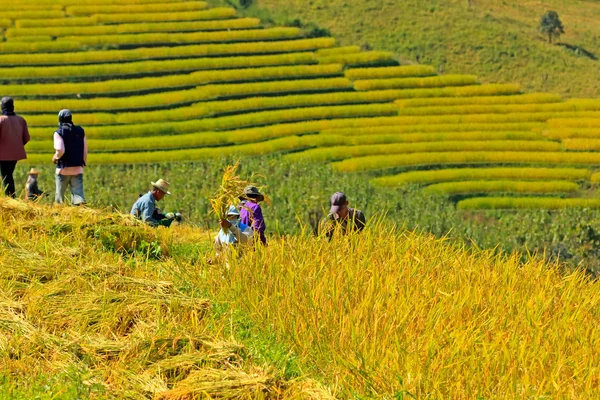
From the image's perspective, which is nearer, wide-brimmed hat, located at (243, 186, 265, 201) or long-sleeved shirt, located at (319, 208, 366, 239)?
long-sleeved shirt, located at (319, 208, 366, 239)

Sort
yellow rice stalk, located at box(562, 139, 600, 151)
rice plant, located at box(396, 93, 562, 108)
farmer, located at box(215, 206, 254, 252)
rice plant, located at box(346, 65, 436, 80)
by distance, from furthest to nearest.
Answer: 1. rice plant, located at box(346, 65, 436, 80)
2. rice plant, located at box(396, 93, 562, 108)
3. yellow rice stalk, located at box(562, 139, 600, 151)
4. farmer, located at box(215, 206, 254, 252)

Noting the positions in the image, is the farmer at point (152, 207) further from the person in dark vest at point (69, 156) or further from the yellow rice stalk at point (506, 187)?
the yellow rice stalk at point (506, 187)

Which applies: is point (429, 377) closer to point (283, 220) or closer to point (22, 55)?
point (283, 220)

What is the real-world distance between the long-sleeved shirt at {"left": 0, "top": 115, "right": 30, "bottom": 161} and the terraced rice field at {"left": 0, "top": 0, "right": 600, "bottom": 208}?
30508mm

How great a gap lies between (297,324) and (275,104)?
4466cm

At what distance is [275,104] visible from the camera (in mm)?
51000

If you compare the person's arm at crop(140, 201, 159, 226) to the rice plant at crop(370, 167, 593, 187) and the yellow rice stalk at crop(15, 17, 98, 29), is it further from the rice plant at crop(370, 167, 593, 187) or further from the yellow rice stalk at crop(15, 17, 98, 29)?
the yellow rice stalk at crop(15, 17, 98, 29)

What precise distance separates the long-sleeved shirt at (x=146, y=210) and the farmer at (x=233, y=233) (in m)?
2.48

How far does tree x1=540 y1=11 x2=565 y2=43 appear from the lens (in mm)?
70688

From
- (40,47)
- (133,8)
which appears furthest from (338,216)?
(133,8)

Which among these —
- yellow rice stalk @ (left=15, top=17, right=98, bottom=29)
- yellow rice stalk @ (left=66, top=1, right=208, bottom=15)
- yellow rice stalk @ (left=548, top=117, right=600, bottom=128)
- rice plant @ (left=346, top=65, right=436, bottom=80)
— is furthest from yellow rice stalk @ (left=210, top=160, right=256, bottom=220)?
yellow rice stalk @ (left=66, top=1, right=208, bottom=15)

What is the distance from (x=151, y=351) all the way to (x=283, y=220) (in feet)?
86.1

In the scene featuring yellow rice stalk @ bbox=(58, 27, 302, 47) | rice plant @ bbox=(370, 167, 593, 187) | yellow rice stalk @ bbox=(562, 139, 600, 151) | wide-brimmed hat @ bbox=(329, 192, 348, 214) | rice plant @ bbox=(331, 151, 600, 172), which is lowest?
rice plant @ bbox=(370, 167, 593, 187)

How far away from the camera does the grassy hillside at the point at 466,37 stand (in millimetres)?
61844
